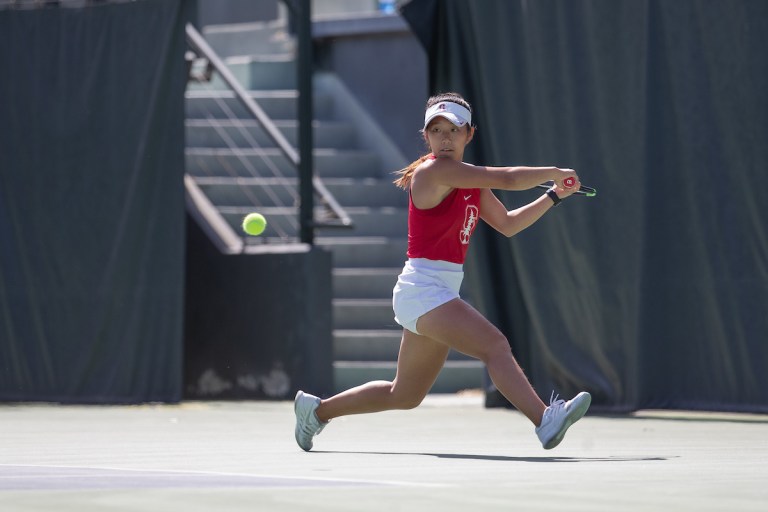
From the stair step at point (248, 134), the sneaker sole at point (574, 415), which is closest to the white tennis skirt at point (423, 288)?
the sneaker sole at point (574, 415)

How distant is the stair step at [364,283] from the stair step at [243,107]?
2128 millimetres

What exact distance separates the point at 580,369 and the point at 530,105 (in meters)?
1.63

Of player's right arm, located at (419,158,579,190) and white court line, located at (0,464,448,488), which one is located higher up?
player's right arm, located at (419,158,579,190)

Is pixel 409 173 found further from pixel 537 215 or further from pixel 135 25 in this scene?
pixel 135 25

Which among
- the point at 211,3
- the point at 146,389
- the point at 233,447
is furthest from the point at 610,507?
the point at 211,3

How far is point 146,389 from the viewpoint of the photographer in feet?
37.4

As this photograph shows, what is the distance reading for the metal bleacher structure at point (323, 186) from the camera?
498 inches

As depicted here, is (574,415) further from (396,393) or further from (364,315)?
(364,315)

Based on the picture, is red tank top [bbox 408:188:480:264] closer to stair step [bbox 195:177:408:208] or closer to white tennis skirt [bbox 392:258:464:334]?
white tennis skirt [bbox 392:258:464:334]

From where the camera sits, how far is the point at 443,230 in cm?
670

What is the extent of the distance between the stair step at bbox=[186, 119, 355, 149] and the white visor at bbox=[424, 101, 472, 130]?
748cm

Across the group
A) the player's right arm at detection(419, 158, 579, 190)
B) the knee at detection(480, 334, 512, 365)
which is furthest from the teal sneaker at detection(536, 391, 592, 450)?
the player's right arm at detection(419, 158, 579, 190)

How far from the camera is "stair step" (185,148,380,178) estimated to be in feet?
46.1

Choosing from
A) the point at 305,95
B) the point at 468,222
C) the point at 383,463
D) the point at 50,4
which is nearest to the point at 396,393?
the point at 383,463
